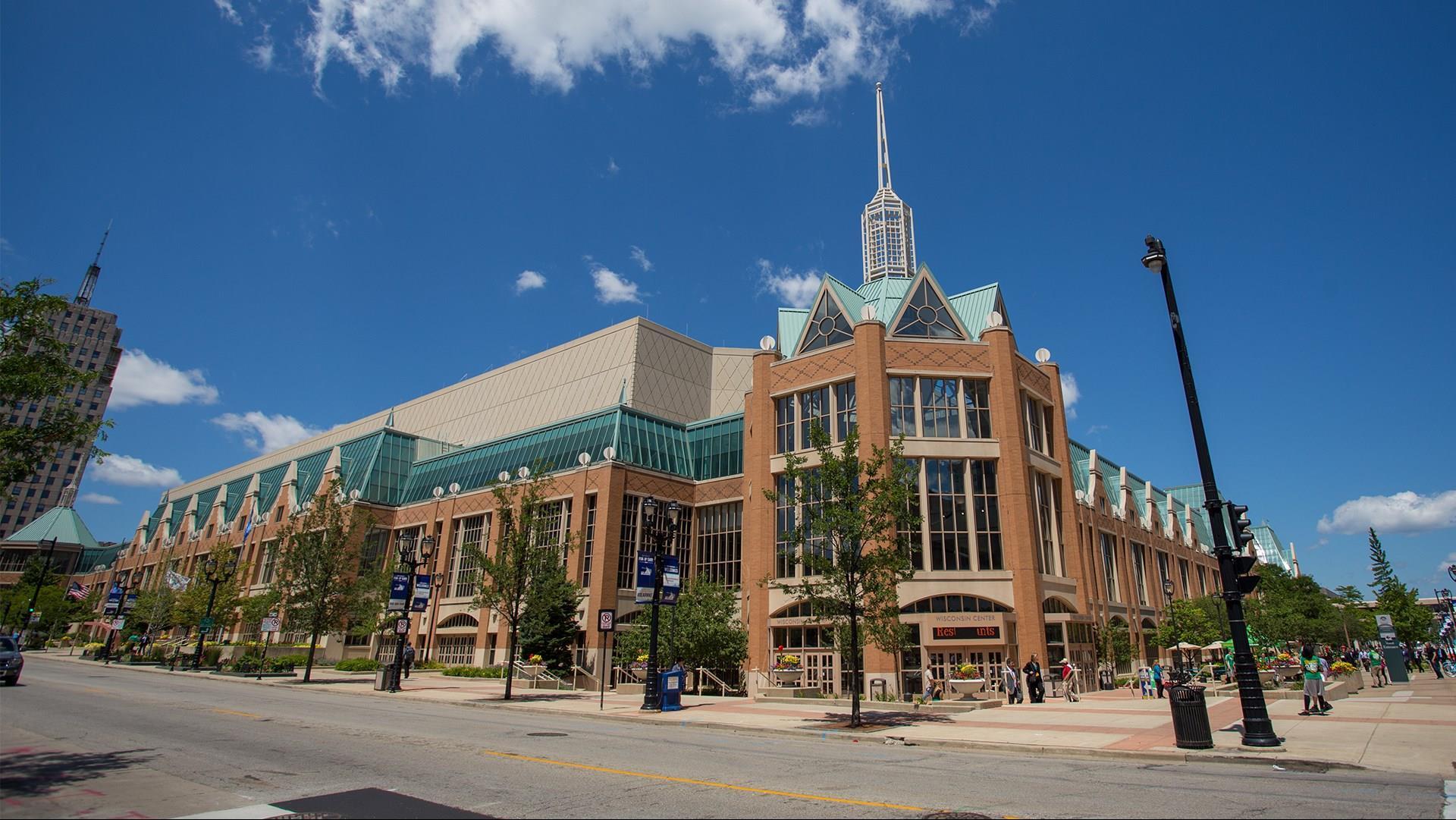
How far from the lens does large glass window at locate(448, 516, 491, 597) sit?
51.5m

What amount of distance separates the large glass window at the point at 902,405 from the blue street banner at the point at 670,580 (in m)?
13.4

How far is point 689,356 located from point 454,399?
97.9 ft

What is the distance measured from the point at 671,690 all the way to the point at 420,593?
16961mm

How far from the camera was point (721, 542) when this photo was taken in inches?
1844

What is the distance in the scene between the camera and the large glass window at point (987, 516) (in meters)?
33.8

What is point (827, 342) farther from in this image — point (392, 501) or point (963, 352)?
point (392, 501)

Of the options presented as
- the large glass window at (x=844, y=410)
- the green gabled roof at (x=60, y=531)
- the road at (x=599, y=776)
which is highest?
the green gabled roof at (x=60, y=531)

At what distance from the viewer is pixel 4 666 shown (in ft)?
87.2

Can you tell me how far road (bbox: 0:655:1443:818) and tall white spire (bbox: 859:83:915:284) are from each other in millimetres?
32490

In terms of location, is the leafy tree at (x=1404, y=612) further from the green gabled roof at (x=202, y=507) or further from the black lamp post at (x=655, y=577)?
the green gabled roof at (x=202, y=507)

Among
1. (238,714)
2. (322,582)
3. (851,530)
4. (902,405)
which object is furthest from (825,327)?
(238,714)

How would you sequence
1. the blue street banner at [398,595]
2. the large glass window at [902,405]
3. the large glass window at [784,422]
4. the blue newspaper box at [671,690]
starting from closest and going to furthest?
1. the blue newspaper box at [671,690]
2. the blue street banner at [398,595]
3. the large glass window at [902,405]
4. the large glass window at [784,422]

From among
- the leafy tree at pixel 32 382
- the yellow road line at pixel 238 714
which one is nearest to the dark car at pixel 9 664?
the yellow road line at pixel 238 714

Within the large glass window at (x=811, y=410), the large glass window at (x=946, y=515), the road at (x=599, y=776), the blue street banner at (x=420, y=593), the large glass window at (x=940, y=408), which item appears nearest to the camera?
the road at (x=599, y=776)
